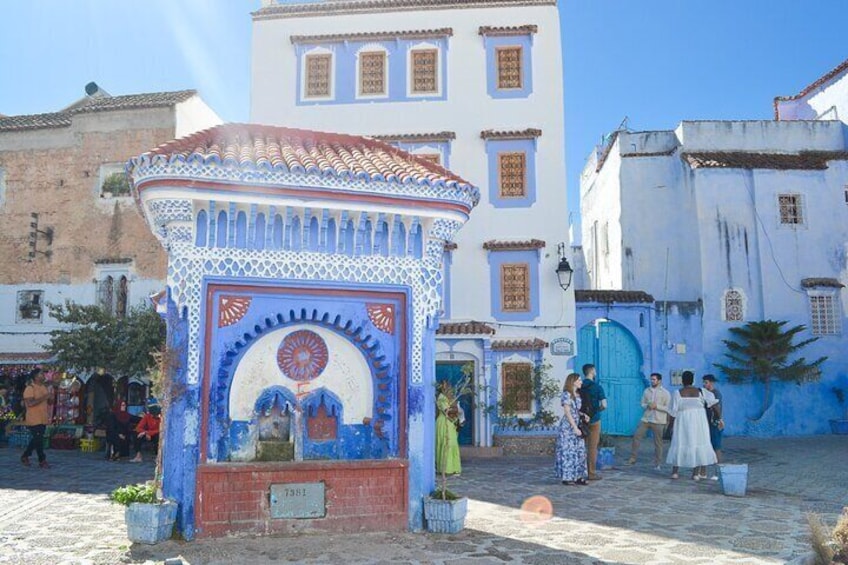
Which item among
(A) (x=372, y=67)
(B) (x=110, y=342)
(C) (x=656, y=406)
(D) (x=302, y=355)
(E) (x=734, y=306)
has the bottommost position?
(C) (x=656, y=406)

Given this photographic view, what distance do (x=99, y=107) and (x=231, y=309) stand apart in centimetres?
1594

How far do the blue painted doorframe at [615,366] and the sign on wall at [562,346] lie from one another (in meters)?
2.41

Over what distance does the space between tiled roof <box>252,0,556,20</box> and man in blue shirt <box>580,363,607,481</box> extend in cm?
1072

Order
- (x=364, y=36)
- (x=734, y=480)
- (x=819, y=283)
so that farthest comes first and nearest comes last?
(x=819, y=283)
(x=364, y=36)
(x=734, y=480)

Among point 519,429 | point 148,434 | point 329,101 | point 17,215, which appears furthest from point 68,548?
point 17,215

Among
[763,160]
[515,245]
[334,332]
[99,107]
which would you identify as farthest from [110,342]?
[763,160]

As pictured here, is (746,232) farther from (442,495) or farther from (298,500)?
(298,500)

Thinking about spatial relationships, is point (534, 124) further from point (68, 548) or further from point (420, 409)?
point (68, 548)

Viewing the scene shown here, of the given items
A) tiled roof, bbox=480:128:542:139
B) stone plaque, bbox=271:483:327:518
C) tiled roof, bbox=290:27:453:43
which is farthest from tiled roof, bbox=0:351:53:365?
stone plaque, bbox=271:483:327:518

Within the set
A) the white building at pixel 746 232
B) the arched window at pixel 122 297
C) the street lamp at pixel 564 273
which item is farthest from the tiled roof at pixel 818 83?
the arched window at pixel 122 297

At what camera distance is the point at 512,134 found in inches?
713

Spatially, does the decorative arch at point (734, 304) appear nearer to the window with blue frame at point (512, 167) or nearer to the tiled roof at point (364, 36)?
the window with blue frame at point (512, 167)

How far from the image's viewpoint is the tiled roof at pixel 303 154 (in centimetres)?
789

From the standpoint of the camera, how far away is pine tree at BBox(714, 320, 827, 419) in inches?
765
